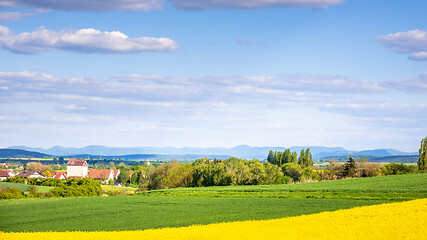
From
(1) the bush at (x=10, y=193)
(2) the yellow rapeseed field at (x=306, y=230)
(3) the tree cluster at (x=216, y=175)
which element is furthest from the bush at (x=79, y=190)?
(2) the yellow rapeseed field at (x=306, y=230)

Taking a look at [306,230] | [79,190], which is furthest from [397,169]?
[306,230]

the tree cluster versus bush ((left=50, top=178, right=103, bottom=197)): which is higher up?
the tree cluster

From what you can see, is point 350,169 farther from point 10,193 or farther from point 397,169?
point 10,193

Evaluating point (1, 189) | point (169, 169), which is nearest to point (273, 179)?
point (169, 169)

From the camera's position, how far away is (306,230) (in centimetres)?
2972

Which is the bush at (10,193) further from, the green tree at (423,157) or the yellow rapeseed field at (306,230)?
the green tree at (423,157)

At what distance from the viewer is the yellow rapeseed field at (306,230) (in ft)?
91.2

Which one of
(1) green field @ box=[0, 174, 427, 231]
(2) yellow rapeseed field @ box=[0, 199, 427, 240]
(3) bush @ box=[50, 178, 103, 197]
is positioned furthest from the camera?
(3) bush @ box=[50, 178, 103, 197]

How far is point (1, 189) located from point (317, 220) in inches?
2616

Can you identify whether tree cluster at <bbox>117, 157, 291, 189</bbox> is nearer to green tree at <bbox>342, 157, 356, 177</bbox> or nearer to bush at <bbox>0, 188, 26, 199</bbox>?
green tree at <bbox>342, 157, 356, 177</bbox>

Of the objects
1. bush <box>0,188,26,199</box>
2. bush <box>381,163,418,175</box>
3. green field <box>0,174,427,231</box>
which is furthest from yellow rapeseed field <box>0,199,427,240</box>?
bush <box>381,163,418,175</box>

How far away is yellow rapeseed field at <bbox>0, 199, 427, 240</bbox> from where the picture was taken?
91.2ft

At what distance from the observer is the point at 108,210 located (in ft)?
161

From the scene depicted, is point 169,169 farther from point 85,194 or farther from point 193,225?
point 193,225
